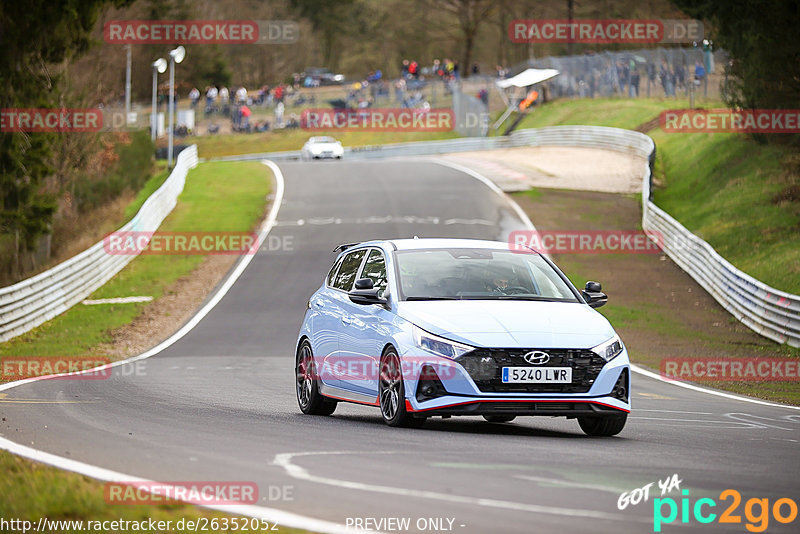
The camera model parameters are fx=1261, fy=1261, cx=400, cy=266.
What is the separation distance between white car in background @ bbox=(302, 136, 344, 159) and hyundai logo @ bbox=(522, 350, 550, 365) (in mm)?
61663

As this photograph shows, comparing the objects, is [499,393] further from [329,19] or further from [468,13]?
[329,19]

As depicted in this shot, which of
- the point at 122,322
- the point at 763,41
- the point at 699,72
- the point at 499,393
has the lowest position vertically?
the point at 122,322

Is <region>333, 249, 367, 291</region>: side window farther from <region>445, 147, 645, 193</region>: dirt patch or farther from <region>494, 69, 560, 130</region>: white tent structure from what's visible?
<region>494, 69, 560, 130</region>: white tent structure

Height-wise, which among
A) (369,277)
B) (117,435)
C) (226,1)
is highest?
(226,1)

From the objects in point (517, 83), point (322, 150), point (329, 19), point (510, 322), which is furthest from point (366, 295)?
point (329, 19)

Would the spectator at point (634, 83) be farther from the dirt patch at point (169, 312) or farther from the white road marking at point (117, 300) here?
the white road marking at point (117, 300)

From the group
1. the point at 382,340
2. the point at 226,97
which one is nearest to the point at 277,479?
the point at 382,340

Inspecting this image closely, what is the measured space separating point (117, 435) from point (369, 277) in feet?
10.7

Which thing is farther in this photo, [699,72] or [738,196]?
[699,72]

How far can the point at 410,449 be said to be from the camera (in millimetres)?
8711

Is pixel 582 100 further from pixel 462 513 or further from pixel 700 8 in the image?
pixel 462 513

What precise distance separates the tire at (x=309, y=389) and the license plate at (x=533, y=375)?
9.45 feet

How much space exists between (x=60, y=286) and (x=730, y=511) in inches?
953

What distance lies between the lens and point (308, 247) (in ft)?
125
